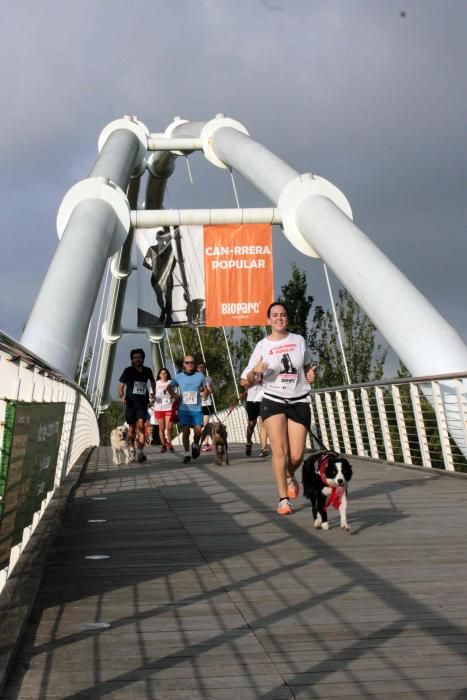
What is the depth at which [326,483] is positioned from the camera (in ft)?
21.7

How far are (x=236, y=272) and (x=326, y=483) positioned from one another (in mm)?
16089

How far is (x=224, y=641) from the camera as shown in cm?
383

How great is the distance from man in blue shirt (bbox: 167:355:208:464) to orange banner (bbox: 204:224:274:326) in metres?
7.52

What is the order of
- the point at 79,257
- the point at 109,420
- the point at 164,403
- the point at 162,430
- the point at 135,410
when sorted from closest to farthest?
the point at 135,410 < the point at 164,403 < the point at 162,430 < the point at 79,257 < the point at 109,420

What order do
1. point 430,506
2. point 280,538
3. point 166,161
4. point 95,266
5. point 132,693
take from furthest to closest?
point 166,161 → point 95,266 → point 430,506 → point 280,538 → point 132,693

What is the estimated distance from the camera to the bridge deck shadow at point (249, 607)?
10.8 ft

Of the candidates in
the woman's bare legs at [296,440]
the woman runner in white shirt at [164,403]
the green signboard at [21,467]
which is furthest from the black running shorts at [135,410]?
the green signboard at [21,467]

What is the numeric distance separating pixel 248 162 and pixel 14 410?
19.3 m

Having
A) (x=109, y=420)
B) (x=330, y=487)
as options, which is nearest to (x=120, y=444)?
(x=330, y=487)

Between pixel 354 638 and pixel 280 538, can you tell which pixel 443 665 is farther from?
pixel 280 538

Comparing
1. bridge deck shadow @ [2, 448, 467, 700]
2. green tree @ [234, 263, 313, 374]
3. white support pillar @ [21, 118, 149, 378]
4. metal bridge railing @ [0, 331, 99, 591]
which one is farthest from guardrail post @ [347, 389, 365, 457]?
green tree @ [234, 263, 313, 374]

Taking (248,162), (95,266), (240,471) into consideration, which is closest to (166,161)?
(248,162)

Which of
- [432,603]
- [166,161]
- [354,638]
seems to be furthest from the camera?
[166,161]

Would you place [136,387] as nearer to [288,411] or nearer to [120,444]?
[120,444]
